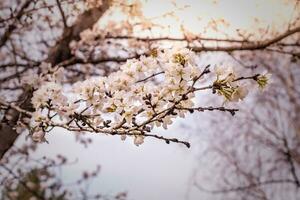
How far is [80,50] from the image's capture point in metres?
5.92

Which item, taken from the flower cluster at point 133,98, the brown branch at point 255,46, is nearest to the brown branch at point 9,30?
the brown branch at point 255,46

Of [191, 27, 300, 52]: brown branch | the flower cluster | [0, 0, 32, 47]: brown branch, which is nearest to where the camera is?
the flower cluster

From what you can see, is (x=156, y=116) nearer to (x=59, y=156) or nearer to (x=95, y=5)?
(x=95, y=5)

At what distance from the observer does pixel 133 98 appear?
2.33m

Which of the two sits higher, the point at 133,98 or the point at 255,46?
the point at 255,46

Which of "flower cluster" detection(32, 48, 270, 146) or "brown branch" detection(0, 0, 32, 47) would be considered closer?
"flower cluster" detection(32, 48, 270, 146)

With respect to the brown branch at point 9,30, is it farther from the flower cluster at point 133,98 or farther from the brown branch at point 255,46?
the flower cluster at point 133,98

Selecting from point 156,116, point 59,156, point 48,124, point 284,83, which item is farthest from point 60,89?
point 284,83

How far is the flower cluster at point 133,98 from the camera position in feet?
7.07

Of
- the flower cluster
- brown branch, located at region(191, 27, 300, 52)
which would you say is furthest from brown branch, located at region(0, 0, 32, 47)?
the flower cluster

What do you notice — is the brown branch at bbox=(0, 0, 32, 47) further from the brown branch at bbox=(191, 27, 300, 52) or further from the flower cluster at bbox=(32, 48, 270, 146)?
the flower cluster at bbox=(32, 48, 270, 146)

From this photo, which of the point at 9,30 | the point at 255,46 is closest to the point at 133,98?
the point at 255,46

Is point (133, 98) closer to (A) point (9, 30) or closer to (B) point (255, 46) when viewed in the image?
(B) point (255, 46)

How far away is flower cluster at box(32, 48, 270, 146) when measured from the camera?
215 cm
